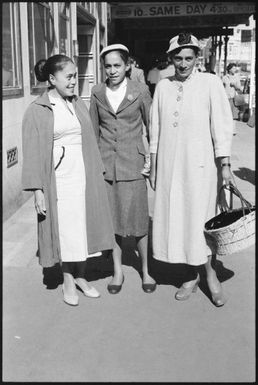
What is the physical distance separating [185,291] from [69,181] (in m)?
1.17

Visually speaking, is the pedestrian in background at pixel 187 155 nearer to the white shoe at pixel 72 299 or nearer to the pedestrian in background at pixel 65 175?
the pedestrian in background at pixel 65 175

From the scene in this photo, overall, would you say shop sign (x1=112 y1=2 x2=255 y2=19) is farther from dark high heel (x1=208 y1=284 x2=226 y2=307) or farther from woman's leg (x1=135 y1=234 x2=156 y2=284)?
dark high heel (x1=208 y1=284 x2=226 y2=307)

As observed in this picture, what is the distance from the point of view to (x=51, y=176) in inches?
137

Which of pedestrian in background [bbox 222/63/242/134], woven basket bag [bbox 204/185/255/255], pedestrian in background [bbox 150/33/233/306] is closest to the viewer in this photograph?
woven basket bag [bbox 204/185/255/255]

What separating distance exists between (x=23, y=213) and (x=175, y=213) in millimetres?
3101

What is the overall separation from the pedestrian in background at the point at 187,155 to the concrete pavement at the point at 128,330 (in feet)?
0.83

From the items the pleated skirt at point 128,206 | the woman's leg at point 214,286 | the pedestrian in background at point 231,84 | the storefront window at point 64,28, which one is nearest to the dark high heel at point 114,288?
the pleated skirt at point 128,206

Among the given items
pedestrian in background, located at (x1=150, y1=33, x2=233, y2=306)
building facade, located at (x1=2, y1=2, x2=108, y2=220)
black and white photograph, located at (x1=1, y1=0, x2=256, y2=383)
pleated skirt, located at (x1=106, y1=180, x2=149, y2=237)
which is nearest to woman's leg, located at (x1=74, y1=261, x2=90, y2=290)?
black and white photograph, located at (x1=1, y1=0, x2=256, y2=383)

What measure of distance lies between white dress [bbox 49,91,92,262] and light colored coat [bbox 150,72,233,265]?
0.53 metres

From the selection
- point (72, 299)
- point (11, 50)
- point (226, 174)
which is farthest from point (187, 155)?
point (11, 50)

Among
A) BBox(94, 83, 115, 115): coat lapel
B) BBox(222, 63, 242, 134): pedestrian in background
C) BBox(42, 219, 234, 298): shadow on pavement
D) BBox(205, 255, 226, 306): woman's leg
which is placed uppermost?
BBox(222, 63, 242, 134): pedestrian in background

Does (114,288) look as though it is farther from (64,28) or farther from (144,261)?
(64,28)

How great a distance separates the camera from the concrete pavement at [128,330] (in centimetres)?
282

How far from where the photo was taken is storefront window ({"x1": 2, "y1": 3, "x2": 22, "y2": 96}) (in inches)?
237
